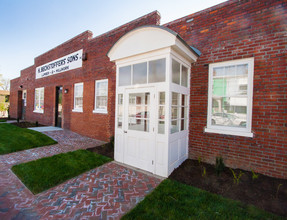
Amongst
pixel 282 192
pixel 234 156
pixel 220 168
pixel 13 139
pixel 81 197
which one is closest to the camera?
pixel 81 197

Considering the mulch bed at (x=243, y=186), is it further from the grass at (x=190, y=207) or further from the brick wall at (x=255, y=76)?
the brick wall at (x=255, y=76)

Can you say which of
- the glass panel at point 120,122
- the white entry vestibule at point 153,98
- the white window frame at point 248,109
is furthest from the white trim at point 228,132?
the glass panel at point 120,122

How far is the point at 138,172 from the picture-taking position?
3.98m

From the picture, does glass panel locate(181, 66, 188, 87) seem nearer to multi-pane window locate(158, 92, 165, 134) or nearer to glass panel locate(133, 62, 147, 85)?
multi-pane window locate(158, 92, 165, 134)

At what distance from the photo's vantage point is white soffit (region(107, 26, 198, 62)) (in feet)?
11.7

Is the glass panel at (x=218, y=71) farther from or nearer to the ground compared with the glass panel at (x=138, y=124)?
farther from the ground

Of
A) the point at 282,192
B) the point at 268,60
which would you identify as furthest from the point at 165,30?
the point at 282,192

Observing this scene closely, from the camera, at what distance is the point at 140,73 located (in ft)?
13.9

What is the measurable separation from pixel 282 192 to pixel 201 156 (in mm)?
1934

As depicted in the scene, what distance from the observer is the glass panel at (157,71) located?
12.5 feet

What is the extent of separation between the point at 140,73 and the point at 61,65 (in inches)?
332

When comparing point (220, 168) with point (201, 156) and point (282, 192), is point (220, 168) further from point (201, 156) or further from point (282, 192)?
point (282, 192)

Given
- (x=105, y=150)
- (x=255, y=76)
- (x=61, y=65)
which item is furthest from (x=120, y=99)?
(x=61, y=65)

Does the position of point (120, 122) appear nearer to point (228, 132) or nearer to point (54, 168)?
point (54, 168)
